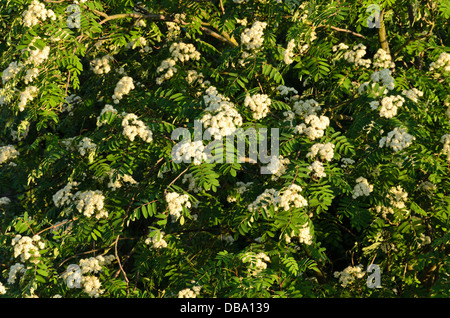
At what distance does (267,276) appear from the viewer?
4.07 m

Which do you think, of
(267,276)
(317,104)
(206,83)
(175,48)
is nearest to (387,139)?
(317,104)

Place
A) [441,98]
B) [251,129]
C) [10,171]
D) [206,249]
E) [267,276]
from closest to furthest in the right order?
1. [267,276]
2. [251,129]
3. [441,98]
4. [206,249]
5. [10,171]

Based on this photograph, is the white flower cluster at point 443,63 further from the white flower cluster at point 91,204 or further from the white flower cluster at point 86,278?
the white flower cluster at point 86,278

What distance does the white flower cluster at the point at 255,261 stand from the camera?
413cm

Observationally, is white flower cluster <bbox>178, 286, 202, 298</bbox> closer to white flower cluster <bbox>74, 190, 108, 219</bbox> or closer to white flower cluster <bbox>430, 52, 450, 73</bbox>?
white flower cluster <bbox>74, 190, 108, 219</bbox>

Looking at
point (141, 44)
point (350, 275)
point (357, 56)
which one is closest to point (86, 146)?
point (141, 44)

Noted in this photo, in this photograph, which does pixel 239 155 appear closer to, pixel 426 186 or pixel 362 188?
pixel 362 188

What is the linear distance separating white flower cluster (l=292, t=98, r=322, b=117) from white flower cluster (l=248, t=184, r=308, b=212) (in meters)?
1.05

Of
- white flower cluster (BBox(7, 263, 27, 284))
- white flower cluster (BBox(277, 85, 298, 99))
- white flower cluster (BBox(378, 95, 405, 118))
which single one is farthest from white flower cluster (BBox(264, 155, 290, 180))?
white flower cluster (BBox(7, 263, 27, 284))

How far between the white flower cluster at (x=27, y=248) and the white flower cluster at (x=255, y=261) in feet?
5.99

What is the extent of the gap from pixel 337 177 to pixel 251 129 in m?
0.82

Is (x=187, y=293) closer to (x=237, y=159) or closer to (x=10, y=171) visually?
(x=237, y=159)

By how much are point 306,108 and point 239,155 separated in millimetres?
1080

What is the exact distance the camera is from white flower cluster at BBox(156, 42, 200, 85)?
210 inches
